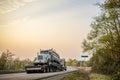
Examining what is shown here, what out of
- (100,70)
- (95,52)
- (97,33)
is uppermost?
(97,33)

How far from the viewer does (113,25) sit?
141ft

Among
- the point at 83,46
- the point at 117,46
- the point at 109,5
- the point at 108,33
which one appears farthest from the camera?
the point at 83,46

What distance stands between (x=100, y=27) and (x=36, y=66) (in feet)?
56.1

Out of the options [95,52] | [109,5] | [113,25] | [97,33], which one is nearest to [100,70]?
[95,52]

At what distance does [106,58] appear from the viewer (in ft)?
173

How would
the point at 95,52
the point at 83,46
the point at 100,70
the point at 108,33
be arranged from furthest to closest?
the point at 83,46 < the point at 100,70 < the point at 95,52 < the point at 108,33

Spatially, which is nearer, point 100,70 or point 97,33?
point 97,33

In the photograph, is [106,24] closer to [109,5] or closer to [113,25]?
[113,25]

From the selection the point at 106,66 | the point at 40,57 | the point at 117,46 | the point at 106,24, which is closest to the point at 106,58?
the point at 106,66

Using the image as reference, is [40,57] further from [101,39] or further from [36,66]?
[101,39]

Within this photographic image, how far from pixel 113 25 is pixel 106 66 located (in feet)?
43.5

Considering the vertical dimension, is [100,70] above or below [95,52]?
below

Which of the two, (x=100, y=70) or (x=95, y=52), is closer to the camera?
(x=95, y=52)

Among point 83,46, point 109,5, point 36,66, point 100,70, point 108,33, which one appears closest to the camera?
point 109,5
